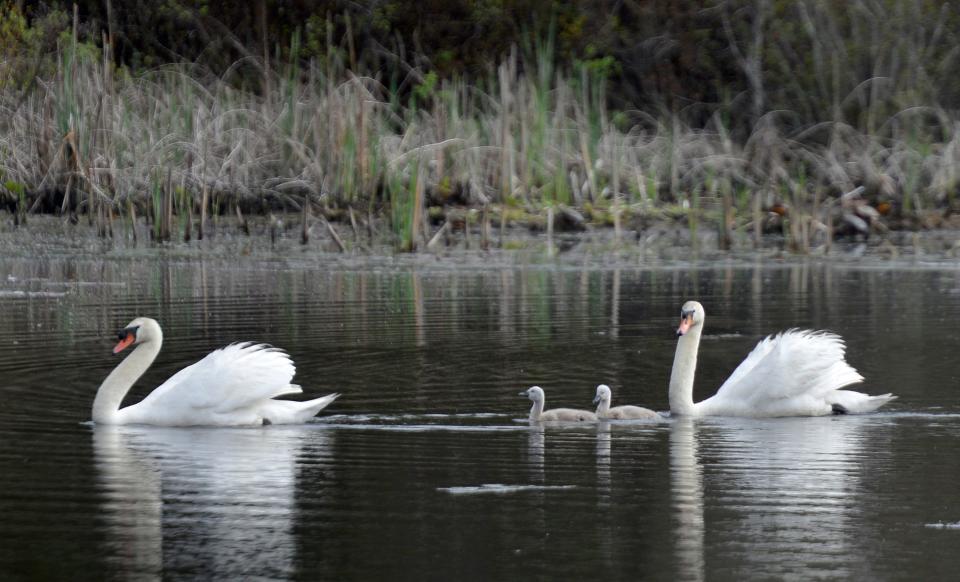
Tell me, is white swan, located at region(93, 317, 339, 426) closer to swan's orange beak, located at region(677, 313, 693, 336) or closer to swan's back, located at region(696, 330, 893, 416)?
swan's orange beak, located at region(677, 313, 693, 336)

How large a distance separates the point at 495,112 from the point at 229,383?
58.8 feet

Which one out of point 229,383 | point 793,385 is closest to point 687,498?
point 793,385

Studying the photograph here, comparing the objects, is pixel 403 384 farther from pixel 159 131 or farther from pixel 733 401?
pixel 159 131

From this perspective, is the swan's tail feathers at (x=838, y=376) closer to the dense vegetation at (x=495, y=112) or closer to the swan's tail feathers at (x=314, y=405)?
the swan's tail feathers at (x=314, y=405)

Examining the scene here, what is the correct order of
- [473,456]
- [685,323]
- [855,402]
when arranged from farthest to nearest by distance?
[685,323], [855,402], [473,456]

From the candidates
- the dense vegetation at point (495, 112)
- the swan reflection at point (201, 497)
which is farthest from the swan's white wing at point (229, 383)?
the dense vegetation at point (495, 112)

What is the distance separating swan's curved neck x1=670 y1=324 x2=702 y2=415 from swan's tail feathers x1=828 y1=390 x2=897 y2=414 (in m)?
0.87

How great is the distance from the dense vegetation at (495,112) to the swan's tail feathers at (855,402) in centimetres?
1156

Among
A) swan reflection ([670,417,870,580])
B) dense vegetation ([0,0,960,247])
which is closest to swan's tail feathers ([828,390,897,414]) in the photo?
swan reflection ([670,417,870,580])

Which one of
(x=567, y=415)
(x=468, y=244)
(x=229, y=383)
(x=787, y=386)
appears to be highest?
(x=468, y=244)

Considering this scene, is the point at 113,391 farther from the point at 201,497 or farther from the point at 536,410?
the point at 201,497

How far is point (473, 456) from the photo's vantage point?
30.1ft

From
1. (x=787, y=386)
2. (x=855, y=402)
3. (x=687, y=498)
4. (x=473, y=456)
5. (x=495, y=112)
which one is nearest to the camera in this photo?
(x=687, y=498)

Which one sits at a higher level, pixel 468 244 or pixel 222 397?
pixel 468 244
